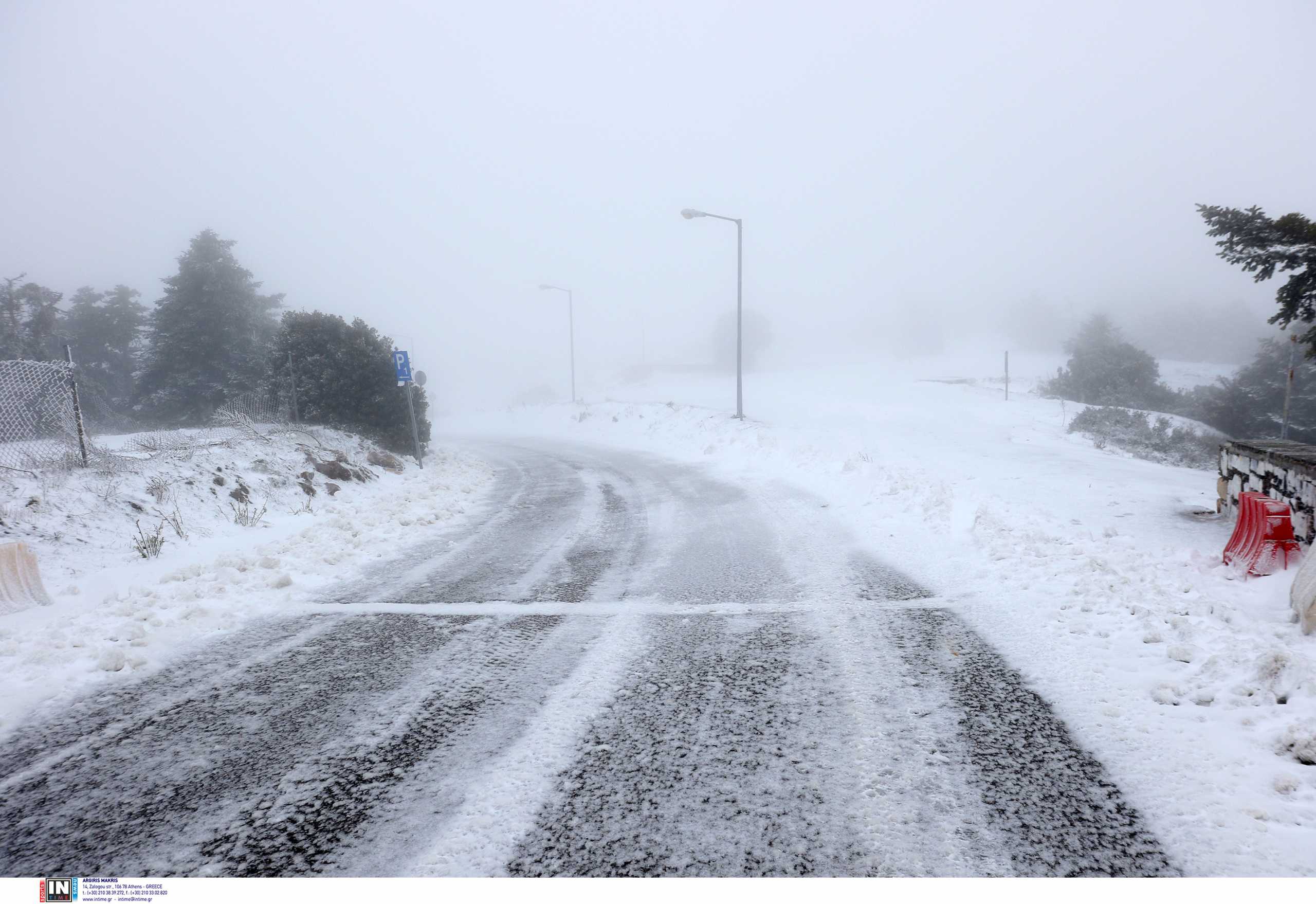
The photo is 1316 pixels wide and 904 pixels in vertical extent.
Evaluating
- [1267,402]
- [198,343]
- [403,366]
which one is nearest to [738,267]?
[403,366]

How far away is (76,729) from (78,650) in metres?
1.36

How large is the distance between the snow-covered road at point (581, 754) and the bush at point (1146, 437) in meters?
20.3

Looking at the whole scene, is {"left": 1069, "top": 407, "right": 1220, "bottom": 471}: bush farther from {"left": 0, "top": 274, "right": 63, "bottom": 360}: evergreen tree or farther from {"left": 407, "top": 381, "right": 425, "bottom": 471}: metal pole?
{"left": 0, "top": 274, "right": 63, "bottom": 360}: evergreen tree

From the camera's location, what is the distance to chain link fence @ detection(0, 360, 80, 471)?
8164mm

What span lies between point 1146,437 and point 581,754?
94.0 feet

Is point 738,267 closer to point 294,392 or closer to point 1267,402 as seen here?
point 294,392

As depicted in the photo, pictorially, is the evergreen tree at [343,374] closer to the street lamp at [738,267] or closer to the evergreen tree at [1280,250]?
the street lamp at [738,267]

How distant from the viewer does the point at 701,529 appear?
26.7 ft

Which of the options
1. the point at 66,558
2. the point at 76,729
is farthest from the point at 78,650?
the point at 66,558

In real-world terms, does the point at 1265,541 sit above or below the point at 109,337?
below

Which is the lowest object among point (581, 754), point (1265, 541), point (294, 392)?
point (581, 754)
